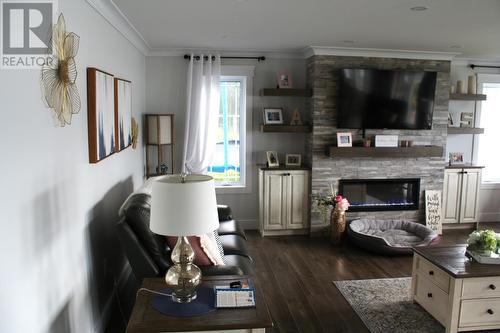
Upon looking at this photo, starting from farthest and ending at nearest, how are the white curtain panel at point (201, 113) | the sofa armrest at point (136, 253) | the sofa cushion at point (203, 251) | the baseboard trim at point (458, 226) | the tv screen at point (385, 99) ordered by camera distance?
the baseboard trim at point (458, 226) < the white curtain panel at point (201, 113) < the tv screen at point (385, 99) < the sofa cushion at point (203, 251) < the sofa armrest at point (136, 253)

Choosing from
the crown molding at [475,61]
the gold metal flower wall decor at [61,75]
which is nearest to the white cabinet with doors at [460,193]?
the crown molding at [475,61]

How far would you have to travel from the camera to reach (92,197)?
2809 millimetres

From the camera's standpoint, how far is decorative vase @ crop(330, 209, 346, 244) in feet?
16.4

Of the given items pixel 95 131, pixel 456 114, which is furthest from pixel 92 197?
pixel 456 114

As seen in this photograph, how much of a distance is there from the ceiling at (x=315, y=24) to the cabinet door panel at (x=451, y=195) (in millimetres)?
1732

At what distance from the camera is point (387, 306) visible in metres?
3.38

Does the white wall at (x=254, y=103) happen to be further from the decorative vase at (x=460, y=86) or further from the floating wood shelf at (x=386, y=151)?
the decorative vase at (x=460, y=86)

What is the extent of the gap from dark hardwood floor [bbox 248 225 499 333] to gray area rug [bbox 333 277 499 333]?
0.30 ft

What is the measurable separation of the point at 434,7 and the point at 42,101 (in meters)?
2.92

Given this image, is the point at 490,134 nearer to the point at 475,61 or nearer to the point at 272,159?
the point at 475,61

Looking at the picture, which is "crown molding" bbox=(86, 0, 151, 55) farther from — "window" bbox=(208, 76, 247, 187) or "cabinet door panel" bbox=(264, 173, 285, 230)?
"cabinet door panel" bbox=(264, 173, 285, 230)

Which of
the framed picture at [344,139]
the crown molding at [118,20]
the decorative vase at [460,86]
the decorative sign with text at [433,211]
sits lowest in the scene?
the decorative sign with text at [433,211]

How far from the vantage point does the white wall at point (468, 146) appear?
5848 mm

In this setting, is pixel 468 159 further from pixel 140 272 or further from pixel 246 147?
pixel 140 272
